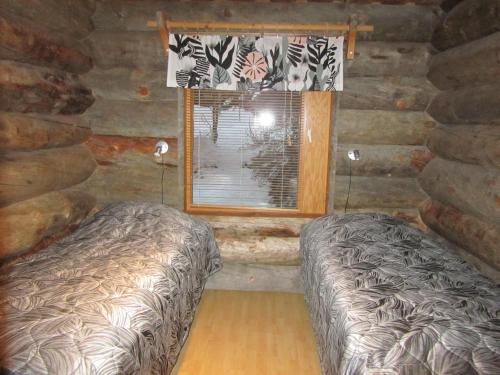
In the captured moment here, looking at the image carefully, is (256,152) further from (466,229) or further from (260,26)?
(466,229)

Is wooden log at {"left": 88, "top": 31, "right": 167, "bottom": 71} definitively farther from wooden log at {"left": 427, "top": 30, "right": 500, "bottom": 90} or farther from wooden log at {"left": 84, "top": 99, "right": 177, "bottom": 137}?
wooden log at {"left": 427, "top": 30, "right": 500, "bottom": 90}

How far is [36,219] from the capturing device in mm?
2621

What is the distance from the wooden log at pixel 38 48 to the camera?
7.55 ft

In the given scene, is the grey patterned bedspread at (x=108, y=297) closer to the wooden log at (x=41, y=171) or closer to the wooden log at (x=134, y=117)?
the wooden log at (x=41, y=171)

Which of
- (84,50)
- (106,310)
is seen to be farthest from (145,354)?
(84,50)

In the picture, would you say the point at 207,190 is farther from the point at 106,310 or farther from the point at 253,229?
the point at 106,310

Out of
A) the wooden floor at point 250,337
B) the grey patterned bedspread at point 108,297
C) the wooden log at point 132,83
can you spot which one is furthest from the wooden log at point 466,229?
the wooden log at point 132,83

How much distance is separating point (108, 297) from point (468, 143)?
2.67 m

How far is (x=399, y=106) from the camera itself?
330cm

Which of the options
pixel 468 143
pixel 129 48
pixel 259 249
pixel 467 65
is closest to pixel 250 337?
pixel 259 249

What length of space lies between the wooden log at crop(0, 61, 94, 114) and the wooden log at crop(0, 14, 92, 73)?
6 centimetres

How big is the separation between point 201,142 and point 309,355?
2145 mm

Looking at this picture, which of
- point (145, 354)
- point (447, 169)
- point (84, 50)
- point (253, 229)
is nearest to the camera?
point (145, 354)

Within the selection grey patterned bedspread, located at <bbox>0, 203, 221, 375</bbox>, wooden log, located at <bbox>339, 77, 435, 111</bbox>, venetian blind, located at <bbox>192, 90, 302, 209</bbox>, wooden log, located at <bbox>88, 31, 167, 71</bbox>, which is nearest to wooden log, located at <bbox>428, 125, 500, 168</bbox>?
wooden log, located at <bbox>339, 77, 435, 111</bbox>
